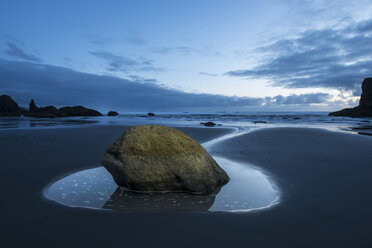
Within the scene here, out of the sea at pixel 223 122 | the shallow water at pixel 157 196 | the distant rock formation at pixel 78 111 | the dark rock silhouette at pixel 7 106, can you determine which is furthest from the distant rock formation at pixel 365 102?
the dark rock silhouette at pixel 7 106

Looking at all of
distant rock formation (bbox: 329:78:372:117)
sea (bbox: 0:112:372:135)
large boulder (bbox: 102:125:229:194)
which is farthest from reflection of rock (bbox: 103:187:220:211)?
distant rock formation (bbox: 329:78:372:117)

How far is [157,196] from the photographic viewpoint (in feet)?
12.1

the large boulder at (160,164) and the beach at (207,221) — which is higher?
the large boulder at (160,164)

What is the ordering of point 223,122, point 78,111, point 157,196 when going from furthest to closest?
point 78,111 < point 223,122 < point 157,196

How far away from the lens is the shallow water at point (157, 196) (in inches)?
128

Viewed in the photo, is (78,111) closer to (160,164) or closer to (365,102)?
(160,164)

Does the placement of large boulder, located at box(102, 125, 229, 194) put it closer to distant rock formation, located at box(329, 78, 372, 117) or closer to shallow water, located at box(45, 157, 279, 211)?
shallow water, located at box(45, 157, 279, 211)

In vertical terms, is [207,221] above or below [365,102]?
below

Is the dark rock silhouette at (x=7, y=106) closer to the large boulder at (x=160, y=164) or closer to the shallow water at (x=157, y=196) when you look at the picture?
the shallow water at (x=157, y=196)

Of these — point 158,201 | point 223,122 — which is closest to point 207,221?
point 158,201

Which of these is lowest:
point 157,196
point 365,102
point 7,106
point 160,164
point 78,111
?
point 157,196

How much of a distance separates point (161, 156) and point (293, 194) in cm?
245

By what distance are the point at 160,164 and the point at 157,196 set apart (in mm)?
572

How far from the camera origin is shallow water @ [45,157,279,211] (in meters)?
3.26
